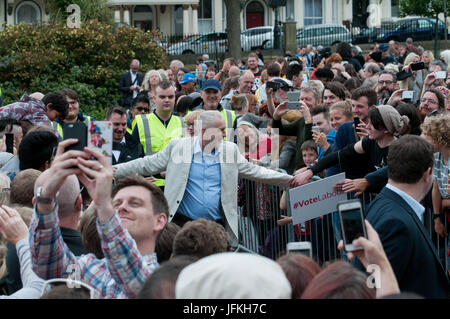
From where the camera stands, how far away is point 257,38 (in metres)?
38.7

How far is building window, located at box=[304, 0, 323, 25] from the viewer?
52.9 meters

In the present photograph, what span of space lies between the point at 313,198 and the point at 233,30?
25412 millimetres

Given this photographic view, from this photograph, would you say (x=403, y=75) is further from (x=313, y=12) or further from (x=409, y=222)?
(x=313, y=12)

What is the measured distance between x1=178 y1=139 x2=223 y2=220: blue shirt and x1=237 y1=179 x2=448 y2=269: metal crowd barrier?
0.47m

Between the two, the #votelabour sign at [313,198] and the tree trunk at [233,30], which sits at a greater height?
the tree trunk at [233,30]

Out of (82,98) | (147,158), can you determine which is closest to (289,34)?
(82,98)

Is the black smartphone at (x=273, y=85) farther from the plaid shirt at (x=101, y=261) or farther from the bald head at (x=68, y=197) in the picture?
the plaid shirt at (x=101, y=261)

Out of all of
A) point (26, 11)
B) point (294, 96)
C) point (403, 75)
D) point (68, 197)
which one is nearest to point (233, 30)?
point (26, 11)

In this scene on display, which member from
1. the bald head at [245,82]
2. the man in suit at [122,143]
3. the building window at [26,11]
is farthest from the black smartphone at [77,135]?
the building window at [26,11]

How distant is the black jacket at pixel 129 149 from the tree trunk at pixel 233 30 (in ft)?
72.6

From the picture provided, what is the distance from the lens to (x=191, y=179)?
6.85 m

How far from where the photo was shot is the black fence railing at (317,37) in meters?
37.1

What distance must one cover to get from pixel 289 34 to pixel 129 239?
1314 inches

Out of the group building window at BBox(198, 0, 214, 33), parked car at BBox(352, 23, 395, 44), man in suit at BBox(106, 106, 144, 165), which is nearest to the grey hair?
man in suit at BBox(106, 106, 144, 165)
